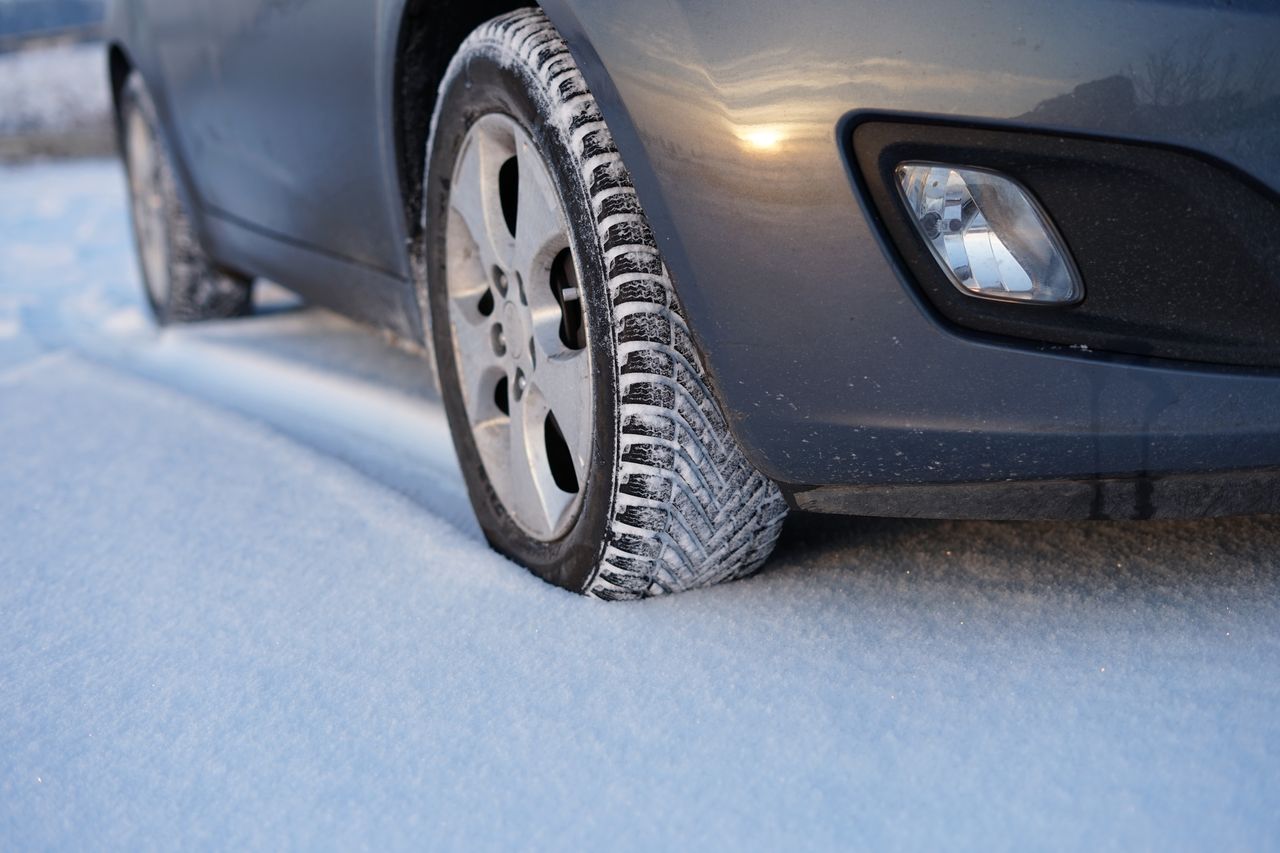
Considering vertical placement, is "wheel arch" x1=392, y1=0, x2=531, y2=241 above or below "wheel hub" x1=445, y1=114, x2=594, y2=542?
above

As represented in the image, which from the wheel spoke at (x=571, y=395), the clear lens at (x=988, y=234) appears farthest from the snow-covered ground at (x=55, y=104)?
the clear lens at (x=988, y=234)

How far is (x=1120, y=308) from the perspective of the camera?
112cm

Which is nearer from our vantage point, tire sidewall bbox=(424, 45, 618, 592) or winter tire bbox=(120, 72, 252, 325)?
tire sidewall bbox=(424, 45, 618, 592)

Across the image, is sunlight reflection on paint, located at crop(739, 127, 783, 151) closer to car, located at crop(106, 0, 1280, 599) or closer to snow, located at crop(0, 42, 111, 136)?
car, located at crop(106, 0, 1280, 599)

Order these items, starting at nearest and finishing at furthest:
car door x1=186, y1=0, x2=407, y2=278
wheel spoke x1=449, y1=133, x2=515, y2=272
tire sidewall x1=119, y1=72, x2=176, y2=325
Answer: wheel spoke x1=449, y1=133, x2=515, y2=272 → car door x1=186, y1=0, x2=407, y2=278 → tire sidewall x1=119, y1=72, x2=176, y2=325

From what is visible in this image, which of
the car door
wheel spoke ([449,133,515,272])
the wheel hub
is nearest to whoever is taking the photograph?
the wheel hub

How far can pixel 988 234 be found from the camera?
3.73 ft

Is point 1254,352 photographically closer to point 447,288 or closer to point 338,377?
point 447,288

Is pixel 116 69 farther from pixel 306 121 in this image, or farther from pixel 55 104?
pixel 55 104

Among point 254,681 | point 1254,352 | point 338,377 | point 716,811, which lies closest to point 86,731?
point 254,681

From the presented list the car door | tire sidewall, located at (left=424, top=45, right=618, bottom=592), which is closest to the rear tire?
tire sidewall, located at (left=424, top=45, right=618, bottom=592)

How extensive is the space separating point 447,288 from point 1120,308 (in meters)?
0.91

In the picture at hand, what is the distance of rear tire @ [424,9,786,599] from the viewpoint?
1318 mm

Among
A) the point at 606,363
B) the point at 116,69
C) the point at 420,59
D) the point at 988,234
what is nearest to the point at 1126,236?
the point at 988,234
